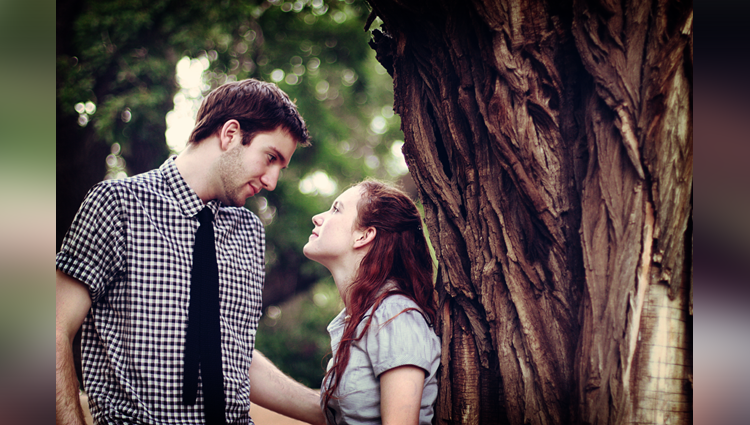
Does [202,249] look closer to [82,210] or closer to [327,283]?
[82,210]

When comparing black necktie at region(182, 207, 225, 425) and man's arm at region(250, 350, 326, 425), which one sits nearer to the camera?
black necktie at region(182, 207, 225, 425)

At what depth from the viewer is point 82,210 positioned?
1.84m

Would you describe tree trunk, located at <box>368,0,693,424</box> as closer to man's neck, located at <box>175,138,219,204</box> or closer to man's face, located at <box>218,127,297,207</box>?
man's face, located at <box>218,127,297,207</box>

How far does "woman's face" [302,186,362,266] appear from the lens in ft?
6.66

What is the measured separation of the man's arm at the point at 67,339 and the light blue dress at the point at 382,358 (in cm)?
94

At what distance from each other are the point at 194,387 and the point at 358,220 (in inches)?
36.1

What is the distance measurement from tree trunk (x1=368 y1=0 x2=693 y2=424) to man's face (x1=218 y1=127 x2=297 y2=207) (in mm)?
598

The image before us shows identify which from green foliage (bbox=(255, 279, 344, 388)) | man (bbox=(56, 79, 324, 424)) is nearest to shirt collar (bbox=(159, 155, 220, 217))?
man (bbox=(56, 79, 324, 424))

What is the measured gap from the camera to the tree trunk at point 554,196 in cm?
157

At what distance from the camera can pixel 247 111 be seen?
208 centimetres

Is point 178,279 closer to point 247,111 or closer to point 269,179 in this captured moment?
point 269,179

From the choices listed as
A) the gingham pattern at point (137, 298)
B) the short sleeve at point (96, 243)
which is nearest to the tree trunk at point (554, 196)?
the gingham pattern at point (137, 298)
